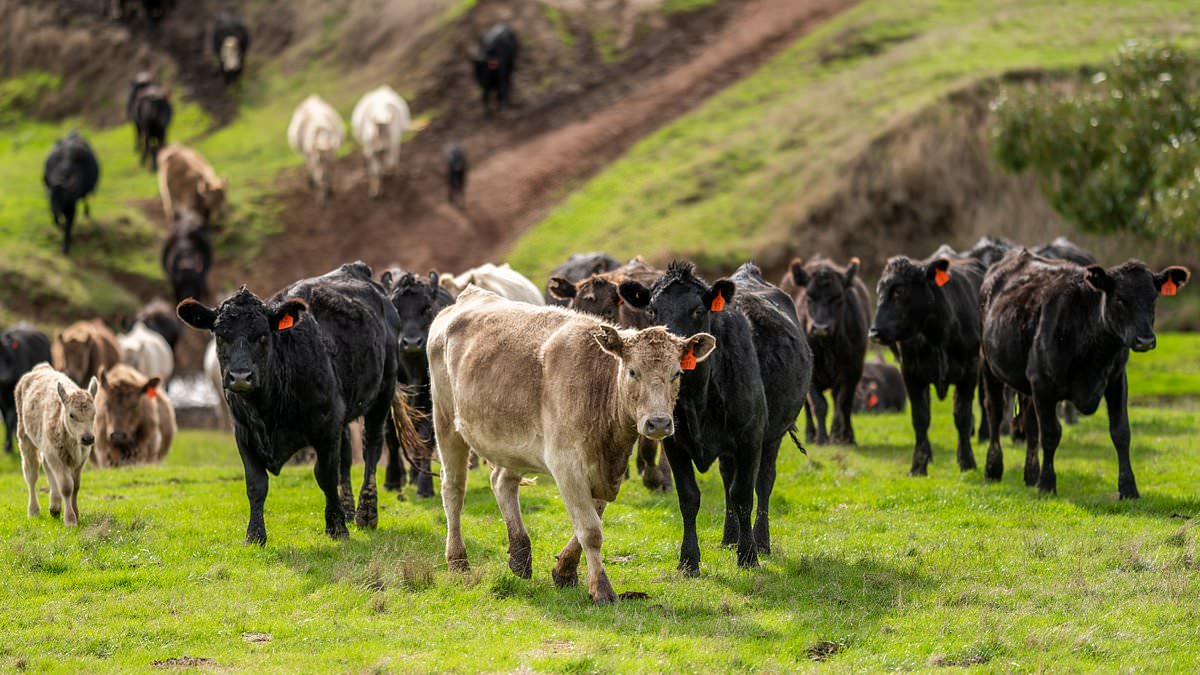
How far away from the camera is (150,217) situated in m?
38.2

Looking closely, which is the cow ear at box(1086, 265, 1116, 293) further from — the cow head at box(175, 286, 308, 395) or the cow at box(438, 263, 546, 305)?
the cow head at box(175, 286, 308, 395)

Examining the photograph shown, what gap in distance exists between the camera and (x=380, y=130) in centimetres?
3812

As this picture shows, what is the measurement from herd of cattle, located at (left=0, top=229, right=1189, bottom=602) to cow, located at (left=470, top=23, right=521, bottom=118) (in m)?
25.9

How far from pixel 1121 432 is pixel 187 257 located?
2506 cm

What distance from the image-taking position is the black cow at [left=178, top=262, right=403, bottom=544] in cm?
1116

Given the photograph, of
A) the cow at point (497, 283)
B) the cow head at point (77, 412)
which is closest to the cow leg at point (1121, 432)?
the cow at point (497, 283)

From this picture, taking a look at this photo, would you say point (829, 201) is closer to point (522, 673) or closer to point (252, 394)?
point (252, 394)

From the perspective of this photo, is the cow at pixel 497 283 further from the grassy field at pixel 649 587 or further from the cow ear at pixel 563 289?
the grassy field at pixel 649 587

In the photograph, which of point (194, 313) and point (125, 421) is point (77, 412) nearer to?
point (194, 313)

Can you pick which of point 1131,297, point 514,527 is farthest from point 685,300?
point 1131,297

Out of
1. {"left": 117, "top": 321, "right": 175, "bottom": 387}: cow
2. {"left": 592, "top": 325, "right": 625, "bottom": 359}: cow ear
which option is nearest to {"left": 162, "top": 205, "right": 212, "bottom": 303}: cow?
{"left": 117, "top": 321, "right": 175, "bottom": 387}: cow

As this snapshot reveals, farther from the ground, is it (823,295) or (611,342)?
(611,342)

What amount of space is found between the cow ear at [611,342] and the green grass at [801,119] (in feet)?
79.3

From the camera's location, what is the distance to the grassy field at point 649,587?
27.2ft
